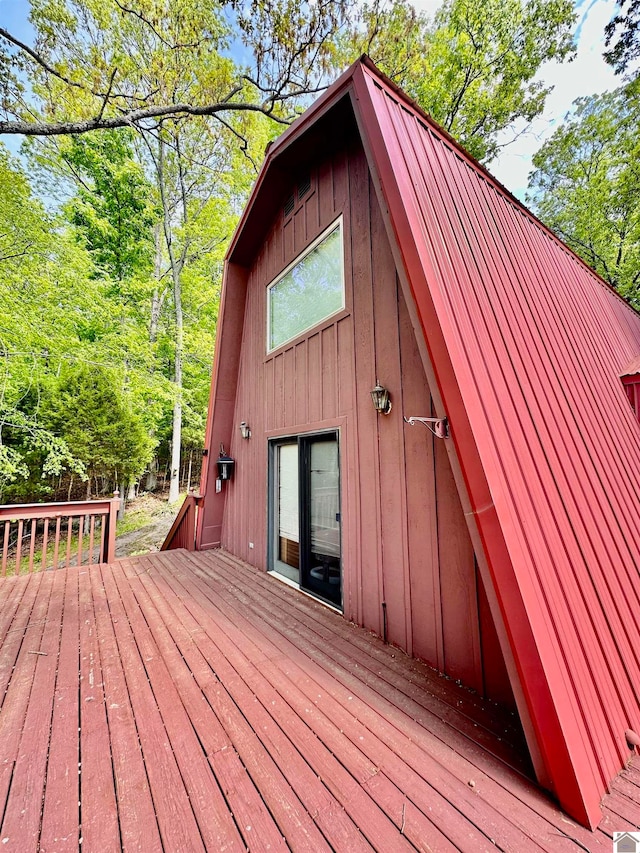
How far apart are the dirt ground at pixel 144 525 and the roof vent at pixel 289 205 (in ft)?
25.1

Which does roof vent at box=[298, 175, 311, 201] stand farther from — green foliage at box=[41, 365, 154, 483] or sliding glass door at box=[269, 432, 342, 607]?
green foliage at box=[41, 365, 154, 483]

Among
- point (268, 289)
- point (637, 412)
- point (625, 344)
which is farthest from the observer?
point (268, 289)

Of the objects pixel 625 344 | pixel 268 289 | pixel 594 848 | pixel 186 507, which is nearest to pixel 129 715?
pixel 594 848

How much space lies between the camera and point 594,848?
1.18 m

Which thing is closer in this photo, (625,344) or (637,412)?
(637,412)

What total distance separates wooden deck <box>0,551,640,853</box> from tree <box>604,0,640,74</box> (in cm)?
989

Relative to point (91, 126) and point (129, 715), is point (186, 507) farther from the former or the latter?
point (91, 126)

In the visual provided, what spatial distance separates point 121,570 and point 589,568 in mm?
4978

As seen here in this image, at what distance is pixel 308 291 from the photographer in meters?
3.97

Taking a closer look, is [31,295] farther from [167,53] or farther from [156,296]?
[156,296]

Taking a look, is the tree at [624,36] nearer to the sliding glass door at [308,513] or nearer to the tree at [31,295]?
the sliding glass door at [308,513]

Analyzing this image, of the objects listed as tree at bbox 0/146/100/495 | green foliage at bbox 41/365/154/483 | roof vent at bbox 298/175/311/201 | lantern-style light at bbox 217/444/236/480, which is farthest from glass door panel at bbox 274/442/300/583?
green foliage at bbox 41/365/154/483

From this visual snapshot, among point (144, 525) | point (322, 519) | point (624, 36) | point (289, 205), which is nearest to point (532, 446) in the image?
point (322, 519)

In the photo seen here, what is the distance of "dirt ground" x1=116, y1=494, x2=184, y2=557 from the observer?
26.3ft
